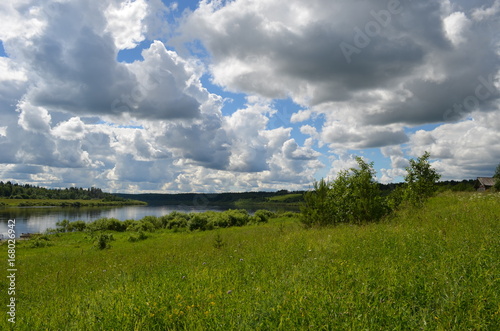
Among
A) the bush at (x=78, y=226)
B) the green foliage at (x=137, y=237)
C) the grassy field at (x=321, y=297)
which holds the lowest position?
the bush at (x=78, y=226)

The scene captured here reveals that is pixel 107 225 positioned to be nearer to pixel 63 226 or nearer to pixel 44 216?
pixel 63 226

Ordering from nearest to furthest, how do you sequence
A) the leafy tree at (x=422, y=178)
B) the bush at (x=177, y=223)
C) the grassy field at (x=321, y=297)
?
the grassy field at (x=321, y=297), the leafy tree at (x=422, y=178), the bush at (x=177, y=223)

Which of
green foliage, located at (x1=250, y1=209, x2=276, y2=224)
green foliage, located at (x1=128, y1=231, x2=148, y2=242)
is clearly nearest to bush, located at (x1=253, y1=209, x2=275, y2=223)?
green foliage, located at (x1=250, y1=209, x2=276, y2=224)

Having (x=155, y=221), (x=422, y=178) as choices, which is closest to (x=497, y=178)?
(x=422, y=178)

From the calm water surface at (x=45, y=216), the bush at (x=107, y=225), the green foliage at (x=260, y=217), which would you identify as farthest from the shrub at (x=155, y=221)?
the calm water surface at (x=45, y=216)

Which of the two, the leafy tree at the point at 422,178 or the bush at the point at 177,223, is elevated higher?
the leafy tree at the point at 422,178

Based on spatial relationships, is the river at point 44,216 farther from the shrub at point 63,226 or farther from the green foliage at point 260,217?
the green foliage at point 260,217

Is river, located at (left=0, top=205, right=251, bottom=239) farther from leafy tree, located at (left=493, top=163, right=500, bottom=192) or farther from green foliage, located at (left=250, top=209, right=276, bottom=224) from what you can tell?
leafy tree, located at (left=493, top=163, right=500, bottom=192)

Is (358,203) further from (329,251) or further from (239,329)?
(239,329)

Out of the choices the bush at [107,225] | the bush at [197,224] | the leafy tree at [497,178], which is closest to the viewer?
the bush at [197,224]

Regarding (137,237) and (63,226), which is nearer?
(137,237)

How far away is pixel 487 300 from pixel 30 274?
18247 mm

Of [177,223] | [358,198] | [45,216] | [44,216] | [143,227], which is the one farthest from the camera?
[44,216]

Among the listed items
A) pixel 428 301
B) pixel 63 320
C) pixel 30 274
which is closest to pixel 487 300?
pixel 428 301
